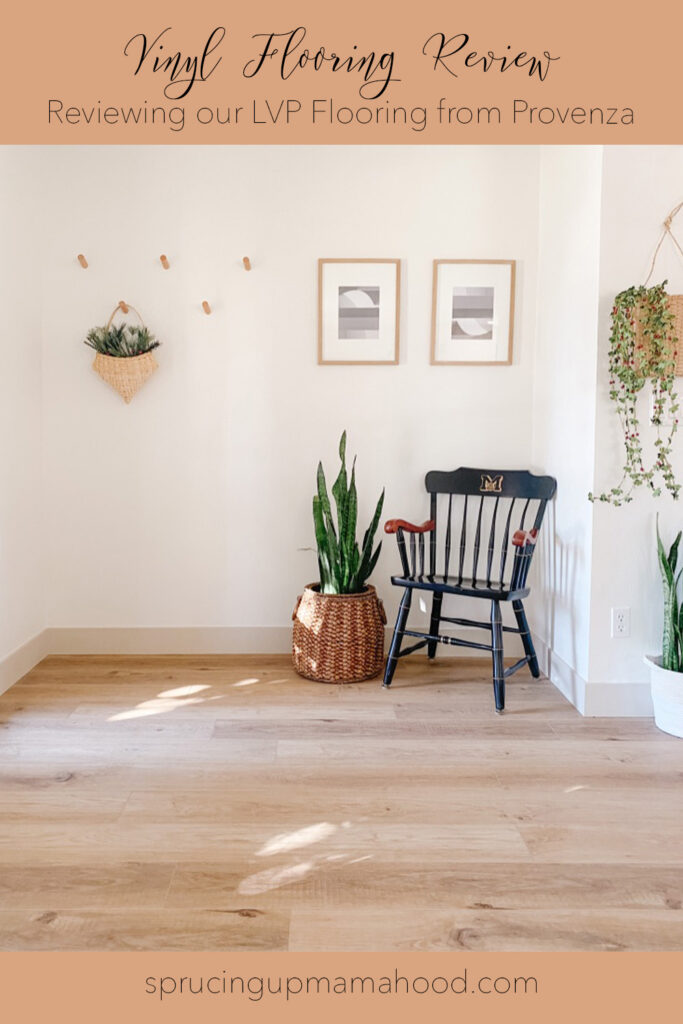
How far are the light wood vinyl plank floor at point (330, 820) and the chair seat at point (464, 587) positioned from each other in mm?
407

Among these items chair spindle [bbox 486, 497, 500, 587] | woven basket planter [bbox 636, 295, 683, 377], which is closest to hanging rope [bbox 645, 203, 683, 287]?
woven basket planter [bbox 636, 295, 683, 377]

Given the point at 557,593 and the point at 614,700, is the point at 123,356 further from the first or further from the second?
the point at 614,700

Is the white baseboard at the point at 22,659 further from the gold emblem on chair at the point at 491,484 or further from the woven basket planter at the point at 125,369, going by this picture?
the gold emblem on chair at the point at 491,484

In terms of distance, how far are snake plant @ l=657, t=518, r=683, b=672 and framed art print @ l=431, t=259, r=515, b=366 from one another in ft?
3.94

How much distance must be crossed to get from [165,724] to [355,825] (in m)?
0.97

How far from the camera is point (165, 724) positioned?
2832mm

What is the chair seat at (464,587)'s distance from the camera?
3001 millimetres

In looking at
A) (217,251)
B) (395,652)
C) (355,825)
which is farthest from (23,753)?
(217,251)

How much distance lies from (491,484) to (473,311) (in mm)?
772

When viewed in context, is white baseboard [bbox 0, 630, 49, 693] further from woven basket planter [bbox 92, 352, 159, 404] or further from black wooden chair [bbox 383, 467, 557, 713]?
black wooden chair [bbox 383, 467, 557, 713]

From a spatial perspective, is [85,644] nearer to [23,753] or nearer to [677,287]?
[23,753]

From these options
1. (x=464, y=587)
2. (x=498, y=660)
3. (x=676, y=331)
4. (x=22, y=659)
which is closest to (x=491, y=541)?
(x=464, y=587)

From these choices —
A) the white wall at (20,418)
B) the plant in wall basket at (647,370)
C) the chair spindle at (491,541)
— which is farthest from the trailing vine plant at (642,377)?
the white wall at (20,418)

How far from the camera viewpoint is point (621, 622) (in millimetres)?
2914
